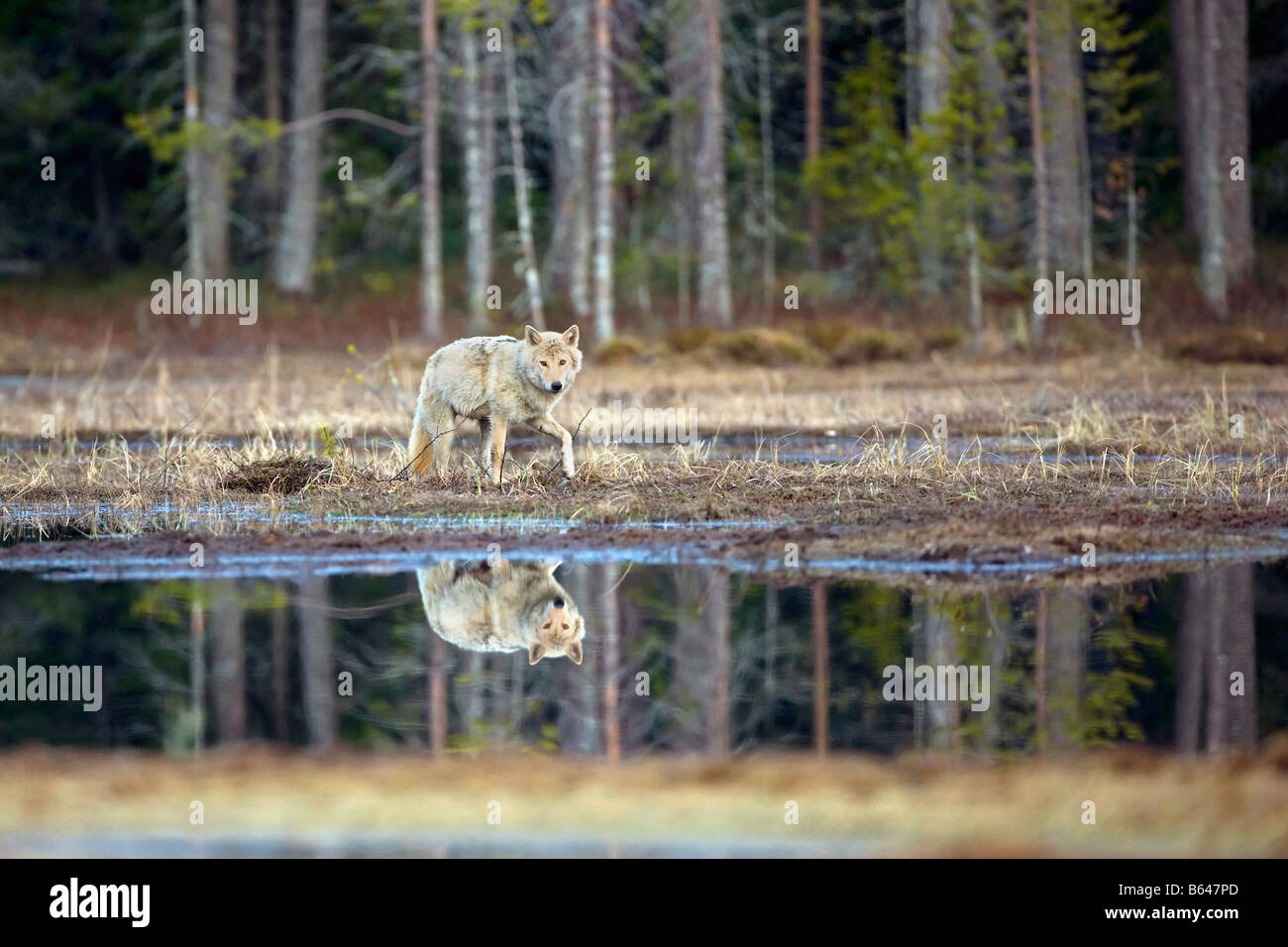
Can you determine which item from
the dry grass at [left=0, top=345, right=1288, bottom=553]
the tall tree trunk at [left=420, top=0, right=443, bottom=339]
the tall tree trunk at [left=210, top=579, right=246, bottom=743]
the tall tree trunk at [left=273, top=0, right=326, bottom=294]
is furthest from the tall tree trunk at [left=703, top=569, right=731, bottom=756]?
the tall tree trunk at [left=273, top=0, right=326, bottom=294]

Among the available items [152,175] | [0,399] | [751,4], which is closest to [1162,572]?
[0,399]

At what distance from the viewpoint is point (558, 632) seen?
9172 mm

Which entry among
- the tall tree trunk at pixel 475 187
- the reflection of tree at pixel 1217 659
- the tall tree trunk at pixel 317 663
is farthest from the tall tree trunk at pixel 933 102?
the tall tree trunk at pixel 317 663

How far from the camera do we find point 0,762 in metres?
7.01

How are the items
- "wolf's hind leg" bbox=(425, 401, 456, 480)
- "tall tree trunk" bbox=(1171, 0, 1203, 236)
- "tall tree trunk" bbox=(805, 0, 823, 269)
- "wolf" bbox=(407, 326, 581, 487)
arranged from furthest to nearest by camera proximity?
"tall tree trunk" bbox=(805, 0, 823, 269), "tall tree trunk" bbox=(1171, 0, 1203, 236), "wolf's hind leg" bbox=(425, 401, 456, 480), "wolf" bbox=(407, 326, 581, 487)

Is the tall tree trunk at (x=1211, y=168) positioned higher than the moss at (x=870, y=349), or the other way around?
the tall tree trunk at (x=1211, y=168)

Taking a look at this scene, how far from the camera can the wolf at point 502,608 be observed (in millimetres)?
8945

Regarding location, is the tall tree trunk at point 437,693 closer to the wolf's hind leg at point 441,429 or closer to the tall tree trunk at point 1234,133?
the wolf's hind leg at point 441,429

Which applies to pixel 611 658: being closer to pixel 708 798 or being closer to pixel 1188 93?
pixel 708 798

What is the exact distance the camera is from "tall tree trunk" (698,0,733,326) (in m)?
32.2

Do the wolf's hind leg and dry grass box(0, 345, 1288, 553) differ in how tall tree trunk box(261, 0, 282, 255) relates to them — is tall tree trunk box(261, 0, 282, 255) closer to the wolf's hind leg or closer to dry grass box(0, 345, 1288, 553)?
dry grass box(0, 345, 1288, 553)

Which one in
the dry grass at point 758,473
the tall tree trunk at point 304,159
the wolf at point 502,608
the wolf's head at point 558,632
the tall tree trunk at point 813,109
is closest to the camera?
the wolf's head at point 558,632

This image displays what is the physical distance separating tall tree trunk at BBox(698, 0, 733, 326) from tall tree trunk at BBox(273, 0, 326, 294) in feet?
42.5

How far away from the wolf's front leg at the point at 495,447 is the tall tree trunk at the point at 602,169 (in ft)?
55.8
